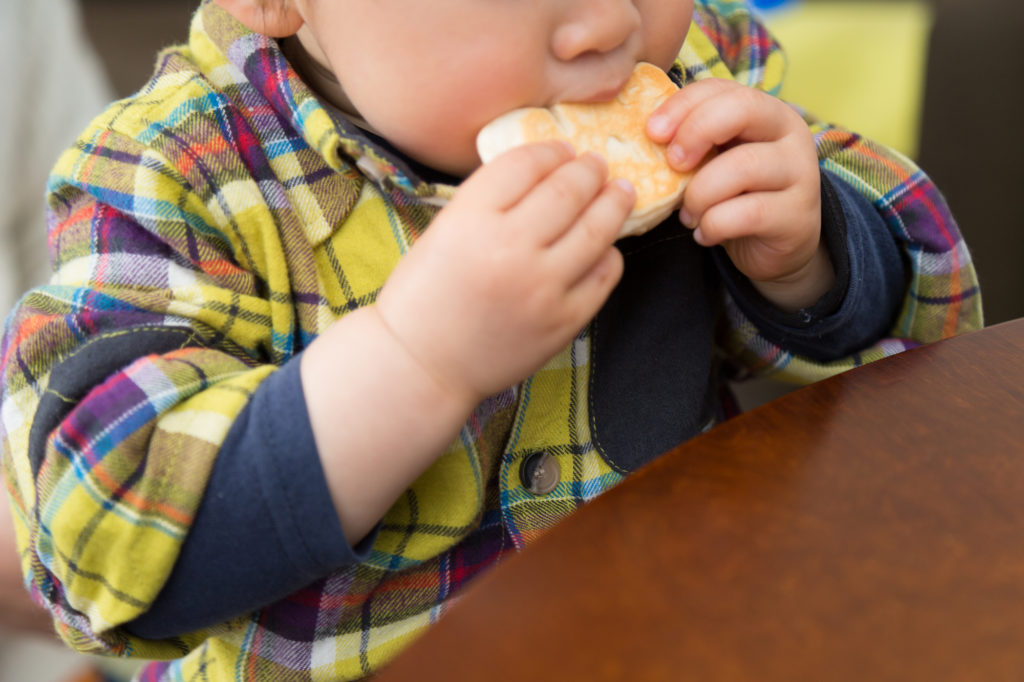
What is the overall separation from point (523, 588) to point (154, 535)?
0.32 meters

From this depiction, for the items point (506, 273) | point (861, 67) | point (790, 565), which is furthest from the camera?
point (861, 67)

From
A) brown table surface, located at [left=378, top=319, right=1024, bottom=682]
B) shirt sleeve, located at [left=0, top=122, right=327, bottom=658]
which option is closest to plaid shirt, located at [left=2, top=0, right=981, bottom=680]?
shirt sleeve, located at [left=0, top=122, right=327, bottom=658]

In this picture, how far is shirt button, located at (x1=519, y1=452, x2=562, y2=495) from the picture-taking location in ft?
2.42

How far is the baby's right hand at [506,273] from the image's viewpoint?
535 millimetres

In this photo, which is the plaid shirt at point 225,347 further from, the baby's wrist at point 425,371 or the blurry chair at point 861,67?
the blurry chair at point 861,67

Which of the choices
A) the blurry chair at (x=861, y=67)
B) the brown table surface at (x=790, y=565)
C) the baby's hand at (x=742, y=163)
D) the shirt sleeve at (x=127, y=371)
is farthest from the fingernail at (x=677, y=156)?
the blurry chair at (x=861, y=67)

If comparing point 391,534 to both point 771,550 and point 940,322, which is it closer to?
point 771,550

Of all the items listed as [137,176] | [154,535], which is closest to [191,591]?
[154,535]

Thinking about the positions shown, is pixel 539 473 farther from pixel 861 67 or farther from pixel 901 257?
pixel 861 67

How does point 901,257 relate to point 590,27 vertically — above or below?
below

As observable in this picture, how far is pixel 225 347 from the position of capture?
688mm

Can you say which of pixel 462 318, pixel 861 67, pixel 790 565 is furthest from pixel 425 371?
pixel 861 67

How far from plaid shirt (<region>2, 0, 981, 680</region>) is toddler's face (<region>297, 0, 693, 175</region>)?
0.05 m

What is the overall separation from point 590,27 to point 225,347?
374mm
